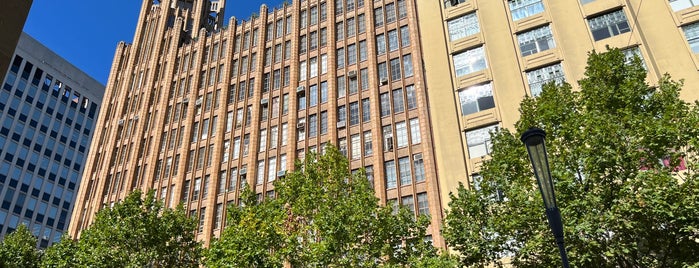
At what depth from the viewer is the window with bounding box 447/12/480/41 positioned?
29197 millimetres

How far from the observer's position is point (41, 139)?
72000mm

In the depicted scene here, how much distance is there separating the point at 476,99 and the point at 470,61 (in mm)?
2798

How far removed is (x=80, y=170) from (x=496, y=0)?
7204 cm

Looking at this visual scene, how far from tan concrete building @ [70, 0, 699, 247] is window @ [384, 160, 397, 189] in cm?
14

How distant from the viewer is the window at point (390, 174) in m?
32.6

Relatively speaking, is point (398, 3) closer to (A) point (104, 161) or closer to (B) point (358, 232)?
(B) point (358, 232)

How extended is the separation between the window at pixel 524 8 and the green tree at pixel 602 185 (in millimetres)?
12569

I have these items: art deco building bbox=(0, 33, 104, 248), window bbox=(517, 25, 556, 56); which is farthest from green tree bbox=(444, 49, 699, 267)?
art deco building bbox=(0, 33, 104, 248)

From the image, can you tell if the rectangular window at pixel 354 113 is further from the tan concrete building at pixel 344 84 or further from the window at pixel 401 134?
the window at pixel 401 134

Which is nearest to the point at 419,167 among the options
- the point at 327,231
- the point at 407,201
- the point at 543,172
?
the point at 407,201

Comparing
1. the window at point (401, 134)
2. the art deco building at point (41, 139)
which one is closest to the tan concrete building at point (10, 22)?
the window at point (401, 134)

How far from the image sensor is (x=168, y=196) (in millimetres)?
40969

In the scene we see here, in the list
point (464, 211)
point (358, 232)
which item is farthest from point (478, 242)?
point (358, 232)

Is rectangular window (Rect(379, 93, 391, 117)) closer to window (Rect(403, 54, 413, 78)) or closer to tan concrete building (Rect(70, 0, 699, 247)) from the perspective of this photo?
tan concrete building (Rect(70, 0, 699, 247))
